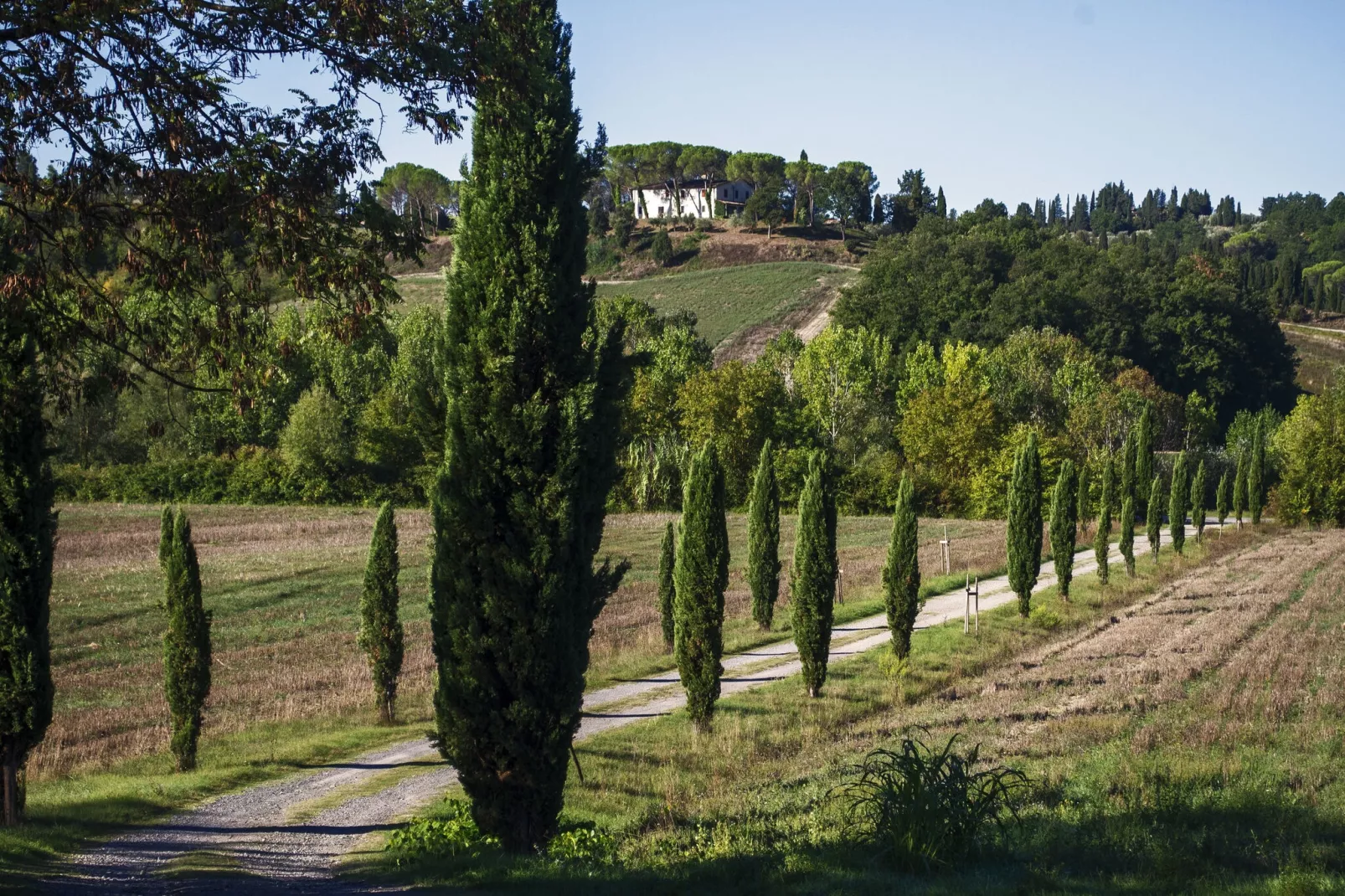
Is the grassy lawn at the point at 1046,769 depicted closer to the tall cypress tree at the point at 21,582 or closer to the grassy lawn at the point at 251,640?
the grassy lawn at the point at 251,640

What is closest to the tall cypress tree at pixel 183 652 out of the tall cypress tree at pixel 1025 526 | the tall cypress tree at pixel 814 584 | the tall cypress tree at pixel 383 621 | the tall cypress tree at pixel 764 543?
the tall cypress tree at pixel 383 621

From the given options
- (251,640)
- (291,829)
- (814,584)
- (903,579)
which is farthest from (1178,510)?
(291,829)

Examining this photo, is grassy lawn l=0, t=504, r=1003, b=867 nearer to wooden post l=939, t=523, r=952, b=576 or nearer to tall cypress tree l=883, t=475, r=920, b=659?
wooden post l=939, t=523, r=952, b=576

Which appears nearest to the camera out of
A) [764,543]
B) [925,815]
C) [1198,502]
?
[925,815]

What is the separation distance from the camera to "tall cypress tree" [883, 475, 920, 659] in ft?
81.4

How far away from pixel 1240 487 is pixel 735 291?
67051 mm

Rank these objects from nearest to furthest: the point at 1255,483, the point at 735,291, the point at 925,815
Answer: the point at 925,815, the point at 1255,483, the point at 735,291

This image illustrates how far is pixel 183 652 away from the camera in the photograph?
15992mm

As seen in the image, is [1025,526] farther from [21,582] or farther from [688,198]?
[688,198]

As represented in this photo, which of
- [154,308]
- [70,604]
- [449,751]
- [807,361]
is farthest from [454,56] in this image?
[807,361]

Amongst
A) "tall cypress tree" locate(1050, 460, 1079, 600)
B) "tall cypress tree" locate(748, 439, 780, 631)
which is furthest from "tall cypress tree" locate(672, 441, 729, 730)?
"tall cypress tree" locate(1050, 460, 1079, 600)

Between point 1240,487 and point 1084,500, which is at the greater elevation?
point 1084,500

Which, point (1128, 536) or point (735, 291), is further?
point (735, 291)

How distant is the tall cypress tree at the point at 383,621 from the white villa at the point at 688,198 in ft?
467
